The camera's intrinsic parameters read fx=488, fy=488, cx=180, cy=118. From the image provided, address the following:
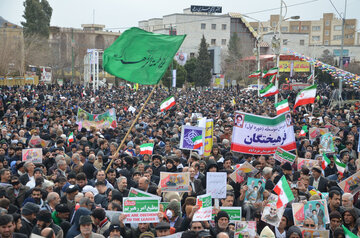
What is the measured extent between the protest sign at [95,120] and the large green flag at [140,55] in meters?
5.82

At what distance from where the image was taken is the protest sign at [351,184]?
766 cm

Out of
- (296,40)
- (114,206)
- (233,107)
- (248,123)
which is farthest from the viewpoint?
(296,40)

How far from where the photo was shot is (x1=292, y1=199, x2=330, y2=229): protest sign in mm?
6312

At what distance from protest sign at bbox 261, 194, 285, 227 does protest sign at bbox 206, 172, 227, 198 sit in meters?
0.83

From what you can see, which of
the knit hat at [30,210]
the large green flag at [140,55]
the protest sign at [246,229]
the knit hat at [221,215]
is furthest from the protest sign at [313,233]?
the large green flag at [140,55]

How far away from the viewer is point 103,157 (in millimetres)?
10523

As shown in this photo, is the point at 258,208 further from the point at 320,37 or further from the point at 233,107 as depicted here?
the point at 320,37

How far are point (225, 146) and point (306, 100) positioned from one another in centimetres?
611

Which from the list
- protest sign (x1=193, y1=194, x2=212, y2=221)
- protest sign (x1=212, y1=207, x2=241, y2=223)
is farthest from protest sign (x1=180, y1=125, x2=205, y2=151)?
protest sign (x1=193, y1=194, x2=212, y2=221)

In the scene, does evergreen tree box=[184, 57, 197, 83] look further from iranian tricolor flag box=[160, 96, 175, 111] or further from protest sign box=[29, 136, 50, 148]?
protest sign box=[29, 136, 50, 148]

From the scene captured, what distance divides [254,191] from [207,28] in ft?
251

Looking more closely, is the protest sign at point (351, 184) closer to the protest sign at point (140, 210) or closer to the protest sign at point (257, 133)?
the protest sign at point (257, 133)

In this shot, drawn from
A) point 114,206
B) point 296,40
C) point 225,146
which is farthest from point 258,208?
point 296,40

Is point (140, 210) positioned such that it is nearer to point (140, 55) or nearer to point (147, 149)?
point (140, 55)
